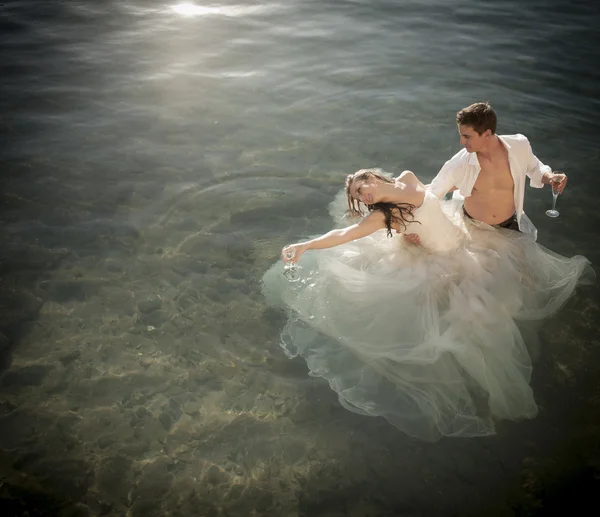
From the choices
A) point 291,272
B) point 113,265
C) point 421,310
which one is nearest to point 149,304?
point 113,265

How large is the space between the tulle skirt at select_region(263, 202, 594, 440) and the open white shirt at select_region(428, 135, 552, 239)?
1.43ft

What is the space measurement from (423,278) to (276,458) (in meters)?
2.13

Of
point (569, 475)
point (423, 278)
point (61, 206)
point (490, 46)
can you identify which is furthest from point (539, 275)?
point (490, 46)

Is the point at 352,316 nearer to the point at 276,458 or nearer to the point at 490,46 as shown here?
the point at 276,458

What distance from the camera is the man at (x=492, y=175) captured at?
4.75 m

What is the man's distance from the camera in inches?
187

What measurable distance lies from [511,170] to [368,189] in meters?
1.70

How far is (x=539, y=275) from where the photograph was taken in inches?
198

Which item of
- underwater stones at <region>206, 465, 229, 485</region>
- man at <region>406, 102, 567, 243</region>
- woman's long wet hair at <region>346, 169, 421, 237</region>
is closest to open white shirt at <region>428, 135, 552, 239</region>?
man at <region>406, 102, 567, 243</region>

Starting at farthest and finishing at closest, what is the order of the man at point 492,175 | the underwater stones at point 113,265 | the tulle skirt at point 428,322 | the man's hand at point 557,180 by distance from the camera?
the underwater stones at point 113,265
the man's hand at point 557,180
the man at point 492,175
the tulle skirt at point 428,322

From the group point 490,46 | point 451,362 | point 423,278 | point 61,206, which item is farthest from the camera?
point 490,46

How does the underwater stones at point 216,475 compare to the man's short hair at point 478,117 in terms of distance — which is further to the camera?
the man's short hair at point 478,117

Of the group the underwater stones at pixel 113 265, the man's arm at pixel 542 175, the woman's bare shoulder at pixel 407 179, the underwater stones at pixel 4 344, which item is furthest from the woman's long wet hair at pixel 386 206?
the underwater stones at pixel 4 344

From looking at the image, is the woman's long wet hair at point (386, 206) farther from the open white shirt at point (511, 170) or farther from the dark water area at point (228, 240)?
the dark water area at point (228, 240)
